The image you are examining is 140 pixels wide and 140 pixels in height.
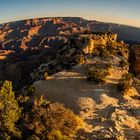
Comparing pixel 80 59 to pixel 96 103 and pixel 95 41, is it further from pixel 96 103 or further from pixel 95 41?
pixel 96 103

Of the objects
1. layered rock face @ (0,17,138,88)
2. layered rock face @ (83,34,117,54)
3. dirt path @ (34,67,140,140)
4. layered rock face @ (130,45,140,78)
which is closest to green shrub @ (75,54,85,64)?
layered rock face @ (0,17,138,88)

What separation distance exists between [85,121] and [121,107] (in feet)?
13.2

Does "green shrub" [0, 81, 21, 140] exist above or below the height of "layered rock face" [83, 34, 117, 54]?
below

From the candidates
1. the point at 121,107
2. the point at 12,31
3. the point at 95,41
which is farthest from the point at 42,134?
the point at 12,31

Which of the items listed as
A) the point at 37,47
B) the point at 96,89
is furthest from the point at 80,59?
the point at 37,47

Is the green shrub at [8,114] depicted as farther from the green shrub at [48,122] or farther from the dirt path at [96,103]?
the dirt path at [96,103]

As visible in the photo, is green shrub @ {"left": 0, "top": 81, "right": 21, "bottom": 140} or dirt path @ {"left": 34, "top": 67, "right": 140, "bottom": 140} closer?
green shrub @ {"left": 0, "top": 81, "right": 21, "bottom": 140}

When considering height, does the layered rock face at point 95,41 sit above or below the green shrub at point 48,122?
above

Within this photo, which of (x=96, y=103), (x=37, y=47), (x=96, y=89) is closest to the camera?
(x=96, y=103)

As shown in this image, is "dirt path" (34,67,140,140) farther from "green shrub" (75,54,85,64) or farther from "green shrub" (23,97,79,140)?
"green shrub" (75,54,85,64)

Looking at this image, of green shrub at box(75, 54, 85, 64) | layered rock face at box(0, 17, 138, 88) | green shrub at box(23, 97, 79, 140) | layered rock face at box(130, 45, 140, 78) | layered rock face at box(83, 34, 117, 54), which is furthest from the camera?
layered rock face at box(0, 17, 138, 88)

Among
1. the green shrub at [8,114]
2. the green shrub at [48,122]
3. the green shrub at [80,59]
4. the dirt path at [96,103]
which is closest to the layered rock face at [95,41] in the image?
the green shrub at [80,59]

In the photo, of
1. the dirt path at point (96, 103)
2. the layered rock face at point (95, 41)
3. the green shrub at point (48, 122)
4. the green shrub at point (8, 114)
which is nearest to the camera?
the green shrub at point (8, 114)

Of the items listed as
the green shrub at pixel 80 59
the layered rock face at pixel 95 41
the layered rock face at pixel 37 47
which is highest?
the layered rock face at pixel 95 41
